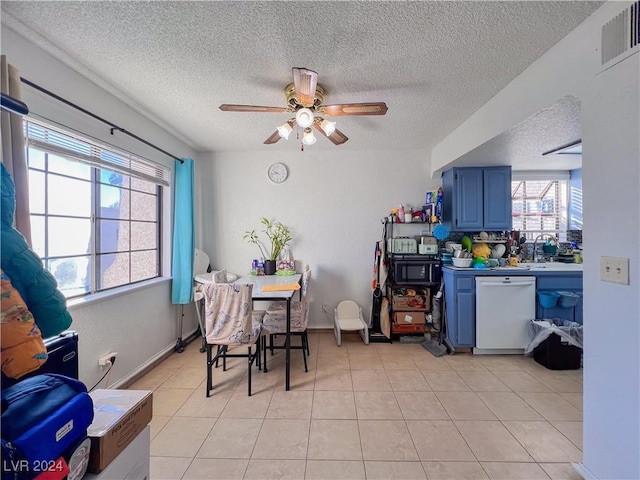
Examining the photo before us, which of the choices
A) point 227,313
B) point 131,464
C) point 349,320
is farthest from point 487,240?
point 131,464

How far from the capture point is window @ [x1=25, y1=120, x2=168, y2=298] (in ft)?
5.40

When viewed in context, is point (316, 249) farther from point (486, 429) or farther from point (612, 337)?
point (612, 337)

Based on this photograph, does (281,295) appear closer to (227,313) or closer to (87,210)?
(227,313)

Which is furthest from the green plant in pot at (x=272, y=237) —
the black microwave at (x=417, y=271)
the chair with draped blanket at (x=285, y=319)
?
the black microwave at (x=417, y=271)

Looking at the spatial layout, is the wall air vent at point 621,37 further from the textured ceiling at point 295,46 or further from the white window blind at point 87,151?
the white window blind at point 87,151

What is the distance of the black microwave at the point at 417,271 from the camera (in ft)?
9.86

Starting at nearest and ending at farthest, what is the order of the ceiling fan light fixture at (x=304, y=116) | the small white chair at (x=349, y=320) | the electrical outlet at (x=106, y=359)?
1. the ceiling fan light fixture at (x=304, y=116)
2. the electrical outlet at (x=106, y=359)
3. the small white chair at (x=349, y=320)

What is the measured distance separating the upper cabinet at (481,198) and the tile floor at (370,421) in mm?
1520

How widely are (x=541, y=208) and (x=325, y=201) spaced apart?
3.24 meters

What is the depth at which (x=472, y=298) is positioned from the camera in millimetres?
2748

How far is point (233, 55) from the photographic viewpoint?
5.18 ft

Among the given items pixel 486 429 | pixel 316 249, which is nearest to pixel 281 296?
pixel 316 249

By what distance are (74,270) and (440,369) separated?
3.28 m

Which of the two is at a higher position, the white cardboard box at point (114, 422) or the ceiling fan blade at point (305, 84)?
the ceiling fan blade at point (305, 84)
